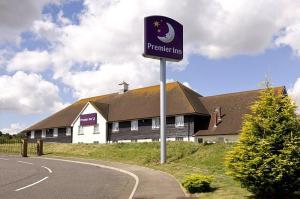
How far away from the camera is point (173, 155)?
34.3 meters

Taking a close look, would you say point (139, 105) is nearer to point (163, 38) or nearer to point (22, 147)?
point (22, 147)

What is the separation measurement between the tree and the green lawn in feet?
10.9

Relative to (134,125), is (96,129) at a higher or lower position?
lower

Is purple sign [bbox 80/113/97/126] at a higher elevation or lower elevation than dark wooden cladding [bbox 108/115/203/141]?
higher

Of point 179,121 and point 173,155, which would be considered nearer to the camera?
point 173,155

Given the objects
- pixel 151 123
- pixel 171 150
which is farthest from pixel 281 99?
pixel 151 123

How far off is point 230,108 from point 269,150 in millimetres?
35629

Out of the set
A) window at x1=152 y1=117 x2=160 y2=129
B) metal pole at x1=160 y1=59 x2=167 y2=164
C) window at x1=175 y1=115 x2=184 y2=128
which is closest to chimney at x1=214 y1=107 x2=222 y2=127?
window at x1=175 y1=115 x2=184 y2=128

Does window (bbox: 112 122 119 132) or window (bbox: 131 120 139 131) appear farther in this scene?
window (bbox: 112 122 119 132)

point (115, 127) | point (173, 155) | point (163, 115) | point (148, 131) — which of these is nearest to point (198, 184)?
point (163, 115)

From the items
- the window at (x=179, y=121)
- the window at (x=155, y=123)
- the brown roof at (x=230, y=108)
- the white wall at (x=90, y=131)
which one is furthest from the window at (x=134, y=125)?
the brown roof at (x=230, y=108)

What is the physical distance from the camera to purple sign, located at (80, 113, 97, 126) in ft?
192

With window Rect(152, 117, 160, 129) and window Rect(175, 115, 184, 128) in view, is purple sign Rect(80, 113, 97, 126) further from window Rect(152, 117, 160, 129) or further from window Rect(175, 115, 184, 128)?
window Rect(175, 115, 184, 128)

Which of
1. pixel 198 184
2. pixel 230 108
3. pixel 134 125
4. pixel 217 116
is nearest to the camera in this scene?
pixel 198 184
